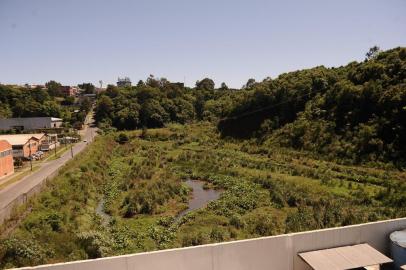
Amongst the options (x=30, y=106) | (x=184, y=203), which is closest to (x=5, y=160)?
(x=184, y=203)

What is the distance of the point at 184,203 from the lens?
2059cm

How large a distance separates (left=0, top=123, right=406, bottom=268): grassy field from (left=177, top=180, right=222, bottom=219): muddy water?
516 mm

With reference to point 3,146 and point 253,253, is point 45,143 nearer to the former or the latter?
point 3,146

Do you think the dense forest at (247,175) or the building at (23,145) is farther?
the building at (23,145)

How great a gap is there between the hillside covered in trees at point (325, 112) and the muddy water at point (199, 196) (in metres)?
10.7

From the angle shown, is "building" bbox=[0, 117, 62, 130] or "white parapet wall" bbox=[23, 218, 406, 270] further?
"building" bbox=[0, 117, 62, 130]

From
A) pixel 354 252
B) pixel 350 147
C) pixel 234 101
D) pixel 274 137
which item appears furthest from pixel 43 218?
pixel 234 101

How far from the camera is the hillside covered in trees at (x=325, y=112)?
26.7m

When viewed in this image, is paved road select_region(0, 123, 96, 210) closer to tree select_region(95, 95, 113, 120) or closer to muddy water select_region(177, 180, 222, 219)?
muddy water select_region(177, 180, 222, 219)

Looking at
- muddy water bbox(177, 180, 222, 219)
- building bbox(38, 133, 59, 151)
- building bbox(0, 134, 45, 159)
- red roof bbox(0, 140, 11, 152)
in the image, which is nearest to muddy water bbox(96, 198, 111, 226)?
muddy water bbox(177, 180, 222, 219)

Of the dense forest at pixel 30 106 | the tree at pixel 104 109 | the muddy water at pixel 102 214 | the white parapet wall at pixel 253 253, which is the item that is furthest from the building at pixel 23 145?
the white parapet wall at pixel 253 253

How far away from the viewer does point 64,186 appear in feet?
64.3

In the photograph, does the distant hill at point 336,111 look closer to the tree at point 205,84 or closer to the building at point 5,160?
the building at point 5,160

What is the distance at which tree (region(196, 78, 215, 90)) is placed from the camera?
3033 inches
